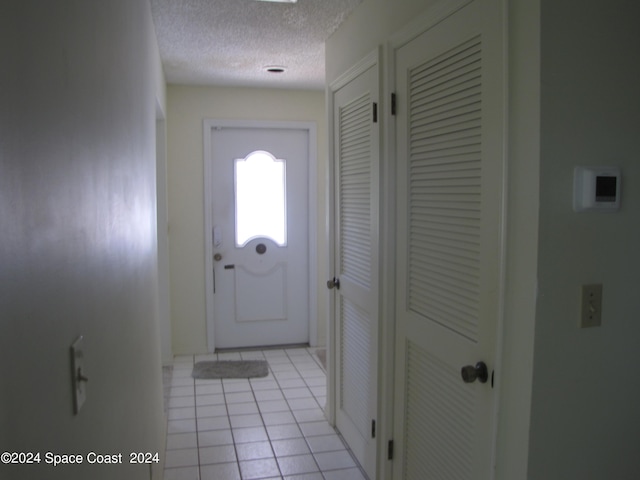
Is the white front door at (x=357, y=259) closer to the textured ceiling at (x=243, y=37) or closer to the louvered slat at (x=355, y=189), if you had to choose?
the louvered slat at (x=355, y=189)

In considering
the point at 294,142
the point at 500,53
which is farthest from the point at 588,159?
the point at 294,142

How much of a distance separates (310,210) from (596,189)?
376 centimetres

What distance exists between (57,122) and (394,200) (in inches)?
65.9

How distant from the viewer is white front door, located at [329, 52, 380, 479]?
254 centimetres

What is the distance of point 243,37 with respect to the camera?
10.7 ft

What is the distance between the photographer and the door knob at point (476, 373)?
1605 mm

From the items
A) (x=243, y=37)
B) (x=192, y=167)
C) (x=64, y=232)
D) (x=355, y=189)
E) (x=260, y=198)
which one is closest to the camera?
(x=64, y=232)

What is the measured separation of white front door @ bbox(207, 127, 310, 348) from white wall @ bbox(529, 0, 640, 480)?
12.3 feet

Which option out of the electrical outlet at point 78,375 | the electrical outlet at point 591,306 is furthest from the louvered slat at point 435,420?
the electrical outlet at point 78,375

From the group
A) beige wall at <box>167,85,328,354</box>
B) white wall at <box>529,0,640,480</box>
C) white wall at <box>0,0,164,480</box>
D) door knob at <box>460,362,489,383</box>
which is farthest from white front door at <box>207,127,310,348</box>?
white wall at <box>529,0,640,480</box>

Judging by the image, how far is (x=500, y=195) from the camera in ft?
4.95

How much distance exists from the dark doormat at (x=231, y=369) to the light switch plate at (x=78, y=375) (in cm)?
345

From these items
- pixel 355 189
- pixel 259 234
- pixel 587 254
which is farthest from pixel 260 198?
pixel 587 254

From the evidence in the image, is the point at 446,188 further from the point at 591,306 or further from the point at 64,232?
the point at 64,232
